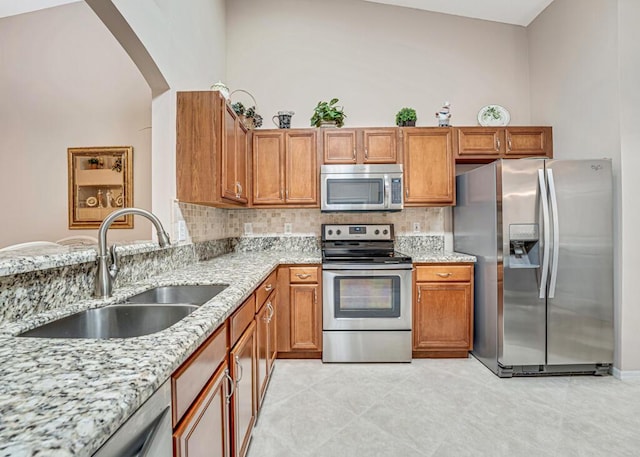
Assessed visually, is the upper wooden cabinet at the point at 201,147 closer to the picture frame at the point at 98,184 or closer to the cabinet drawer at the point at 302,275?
the cabinet drawer at the point at 302,275

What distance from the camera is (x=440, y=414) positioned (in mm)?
1973

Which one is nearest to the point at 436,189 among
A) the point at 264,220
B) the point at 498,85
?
the point at 498,85

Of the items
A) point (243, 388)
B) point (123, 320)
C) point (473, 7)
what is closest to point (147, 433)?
point (123, 320)

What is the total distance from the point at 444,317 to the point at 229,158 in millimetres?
2189

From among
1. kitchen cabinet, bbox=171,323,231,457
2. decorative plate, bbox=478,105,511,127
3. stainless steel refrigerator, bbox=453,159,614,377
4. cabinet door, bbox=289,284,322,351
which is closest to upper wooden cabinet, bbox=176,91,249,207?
cabinet door, bbox=289,284,322,351

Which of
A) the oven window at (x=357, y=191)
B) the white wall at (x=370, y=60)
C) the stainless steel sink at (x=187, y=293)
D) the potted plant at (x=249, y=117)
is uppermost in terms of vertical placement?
the white wall at (x=370, y=60)

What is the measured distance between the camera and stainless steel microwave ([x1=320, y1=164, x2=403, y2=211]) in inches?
116

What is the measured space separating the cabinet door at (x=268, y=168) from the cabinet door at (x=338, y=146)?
42cm

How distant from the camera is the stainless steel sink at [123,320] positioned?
1.17m

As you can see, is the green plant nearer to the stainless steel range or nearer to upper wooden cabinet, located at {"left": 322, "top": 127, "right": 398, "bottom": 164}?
upper wooden cabinet, located at {"left": 322, "top": 127, "right": 398, "bottom": 164}

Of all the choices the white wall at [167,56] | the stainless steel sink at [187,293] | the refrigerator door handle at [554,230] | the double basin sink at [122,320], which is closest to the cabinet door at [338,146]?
the white wall at [167,56]

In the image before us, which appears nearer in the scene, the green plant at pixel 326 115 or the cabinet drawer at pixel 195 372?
the cabinet drawer at pixel 195 372

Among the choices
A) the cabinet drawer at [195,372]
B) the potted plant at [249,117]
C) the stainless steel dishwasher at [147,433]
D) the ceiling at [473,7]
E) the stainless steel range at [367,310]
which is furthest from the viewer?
the ceiling at [473,7]

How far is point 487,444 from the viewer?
5.62 ft
